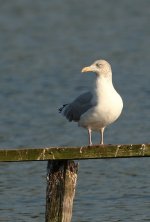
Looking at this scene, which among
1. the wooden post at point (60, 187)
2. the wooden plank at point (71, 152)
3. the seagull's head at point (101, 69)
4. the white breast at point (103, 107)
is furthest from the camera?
the seagull's head at point (101, 69)

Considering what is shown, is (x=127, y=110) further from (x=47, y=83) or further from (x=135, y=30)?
(x=135, y=30)

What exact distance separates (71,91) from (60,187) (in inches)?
387

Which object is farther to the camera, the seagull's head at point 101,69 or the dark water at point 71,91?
the dark water at point 71,91

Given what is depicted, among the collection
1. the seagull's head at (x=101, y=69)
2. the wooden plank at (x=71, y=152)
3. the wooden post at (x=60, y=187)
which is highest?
the seagull's head at (x=101, y=69)

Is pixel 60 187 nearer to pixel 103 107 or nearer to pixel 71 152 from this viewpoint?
pixel 71 152

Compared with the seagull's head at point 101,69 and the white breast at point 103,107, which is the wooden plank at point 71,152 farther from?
the seagull's head at point 101,69

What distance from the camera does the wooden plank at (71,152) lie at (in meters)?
8.44

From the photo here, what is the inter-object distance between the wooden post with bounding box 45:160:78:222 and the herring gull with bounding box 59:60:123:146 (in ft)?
1.44

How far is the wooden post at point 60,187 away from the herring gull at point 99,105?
0.44 meters

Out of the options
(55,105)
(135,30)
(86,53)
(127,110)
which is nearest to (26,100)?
(55,105)

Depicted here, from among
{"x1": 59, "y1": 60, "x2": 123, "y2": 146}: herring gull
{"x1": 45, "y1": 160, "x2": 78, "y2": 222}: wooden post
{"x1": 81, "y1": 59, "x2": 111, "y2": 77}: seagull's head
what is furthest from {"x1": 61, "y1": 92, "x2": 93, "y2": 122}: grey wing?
{"x1": 45, "y1": 160, "x2": 78, "y2": 222}: wooden post

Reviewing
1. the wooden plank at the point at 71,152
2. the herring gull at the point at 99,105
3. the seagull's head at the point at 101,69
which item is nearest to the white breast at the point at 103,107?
the herring gull at the point at 99,105

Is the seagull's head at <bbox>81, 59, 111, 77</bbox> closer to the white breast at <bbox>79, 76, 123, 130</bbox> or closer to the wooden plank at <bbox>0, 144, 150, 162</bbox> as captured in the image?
the white breast at <bbox>79, 76, 123, 130</bbox>

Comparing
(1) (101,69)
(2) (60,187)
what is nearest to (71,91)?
(1) (101,69)
